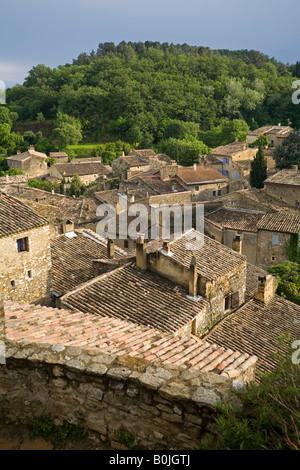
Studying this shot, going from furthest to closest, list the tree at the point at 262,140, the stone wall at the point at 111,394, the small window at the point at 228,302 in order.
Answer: the tree at the point at 262,140 → the small window at the point at 228,302 → the stone wall at the point at 111,394

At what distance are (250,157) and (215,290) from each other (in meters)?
46.2

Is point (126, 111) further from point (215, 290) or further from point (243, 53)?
point (243, 53)

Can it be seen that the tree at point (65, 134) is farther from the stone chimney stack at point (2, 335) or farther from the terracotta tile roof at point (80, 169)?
the stone chimney stack at point (2, 335)

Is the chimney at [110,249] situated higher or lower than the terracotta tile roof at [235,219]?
higher

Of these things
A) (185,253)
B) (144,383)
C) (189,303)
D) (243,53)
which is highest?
(243,53)

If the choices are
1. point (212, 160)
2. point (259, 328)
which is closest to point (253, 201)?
point (259, 328)

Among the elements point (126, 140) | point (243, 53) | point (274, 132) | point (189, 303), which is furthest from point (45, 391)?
point (243, 53)

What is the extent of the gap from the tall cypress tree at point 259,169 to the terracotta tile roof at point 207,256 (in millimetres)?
28927

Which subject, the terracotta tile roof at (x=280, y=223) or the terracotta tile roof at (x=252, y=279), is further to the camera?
the terracotta tile roof at (x=280, y=223)

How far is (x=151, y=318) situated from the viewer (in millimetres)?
10531

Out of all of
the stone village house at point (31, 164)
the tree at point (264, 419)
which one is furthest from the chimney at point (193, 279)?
the stone village house at point (31, 164)

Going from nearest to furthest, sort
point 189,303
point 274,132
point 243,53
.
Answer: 1. point 189,303
2. point 274,132
3. point 243,53

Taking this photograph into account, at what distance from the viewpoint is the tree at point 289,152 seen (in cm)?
4344

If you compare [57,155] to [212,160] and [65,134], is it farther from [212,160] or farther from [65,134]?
[212,160]
